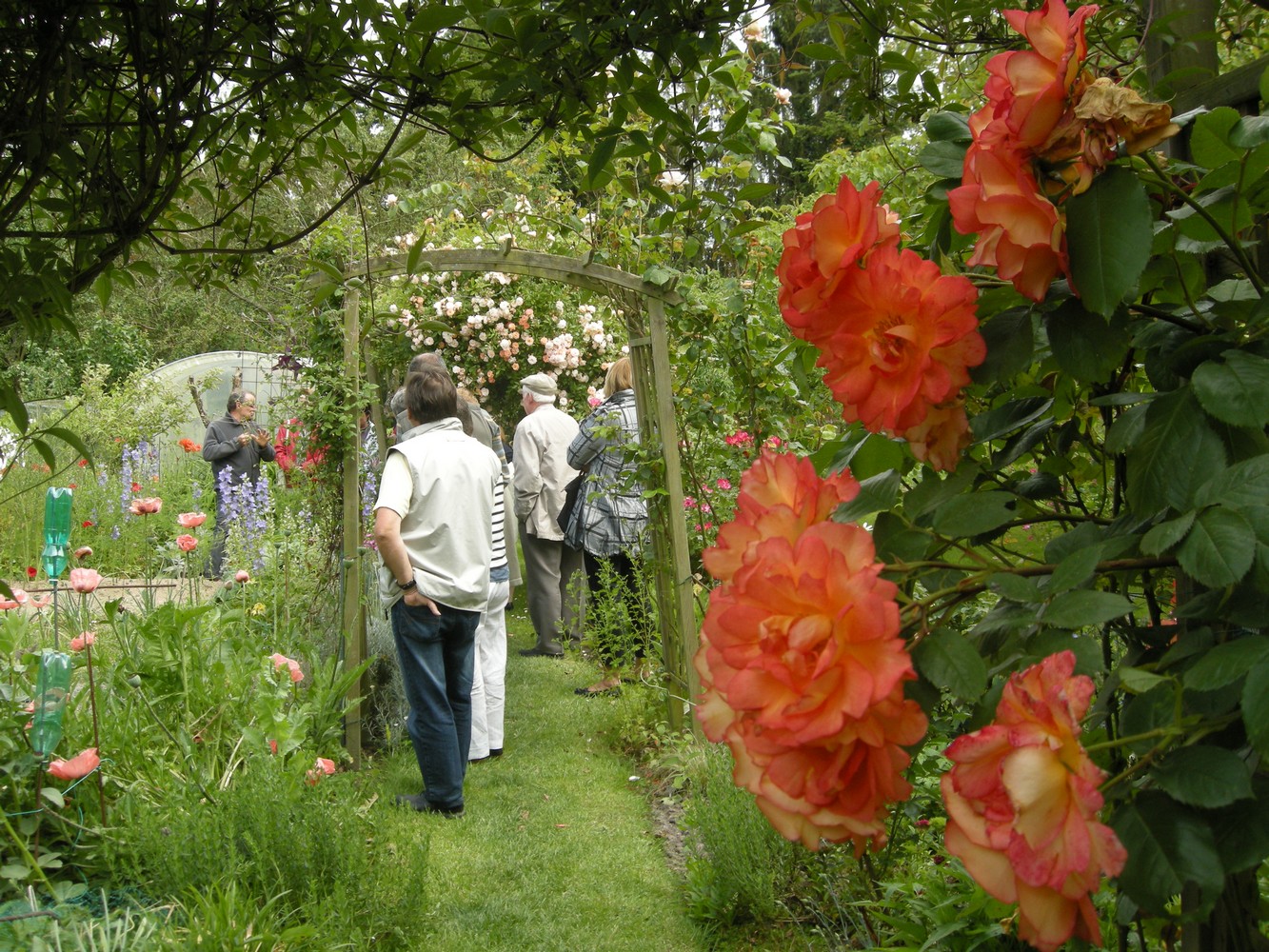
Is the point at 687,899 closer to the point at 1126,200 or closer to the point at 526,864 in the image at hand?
the point at 526,864

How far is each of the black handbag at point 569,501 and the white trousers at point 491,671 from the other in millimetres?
1509

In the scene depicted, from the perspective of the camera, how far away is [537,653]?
22.5 ft

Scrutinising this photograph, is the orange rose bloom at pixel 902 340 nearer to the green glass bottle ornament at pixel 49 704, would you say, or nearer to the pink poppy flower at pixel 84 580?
the green glass bottle ornament at pixel 49 704

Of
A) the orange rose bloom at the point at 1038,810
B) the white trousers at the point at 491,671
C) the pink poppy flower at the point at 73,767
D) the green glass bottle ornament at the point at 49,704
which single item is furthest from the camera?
the white trousers at the point at 491,671

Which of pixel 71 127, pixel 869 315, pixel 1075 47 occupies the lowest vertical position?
pixel 869 315

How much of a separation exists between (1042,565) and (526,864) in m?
3.47

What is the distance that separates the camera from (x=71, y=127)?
4.99ft

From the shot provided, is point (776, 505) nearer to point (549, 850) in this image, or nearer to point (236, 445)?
point (549, 850)

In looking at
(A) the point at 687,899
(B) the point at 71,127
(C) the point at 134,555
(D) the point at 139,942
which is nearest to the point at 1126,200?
(B) the point at 71,127

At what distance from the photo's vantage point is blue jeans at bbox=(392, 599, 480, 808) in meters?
4.03

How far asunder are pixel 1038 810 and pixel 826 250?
356 millimetres

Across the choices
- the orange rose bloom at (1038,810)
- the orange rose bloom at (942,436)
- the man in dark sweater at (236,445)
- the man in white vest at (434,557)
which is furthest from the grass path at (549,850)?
the man in dark sweater at (236,445)

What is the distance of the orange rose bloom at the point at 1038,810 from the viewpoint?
0.45 m

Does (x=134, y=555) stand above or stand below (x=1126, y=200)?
below
